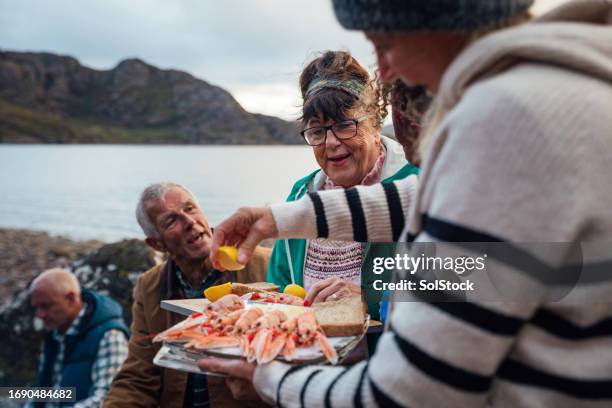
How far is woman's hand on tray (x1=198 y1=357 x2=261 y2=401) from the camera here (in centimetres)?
165

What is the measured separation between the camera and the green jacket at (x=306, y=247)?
3.12 meters

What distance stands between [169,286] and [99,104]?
9663 centimetres

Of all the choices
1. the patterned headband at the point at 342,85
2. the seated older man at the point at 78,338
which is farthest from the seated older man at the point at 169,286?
the patterned headband at the point at 342,85

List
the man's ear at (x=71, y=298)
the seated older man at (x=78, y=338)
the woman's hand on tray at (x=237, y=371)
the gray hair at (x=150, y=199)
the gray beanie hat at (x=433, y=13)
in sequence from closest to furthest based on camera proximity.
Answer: the gray beanie hat at (x=433, y=13)
the woman's hand on tray at (x=237, y=371)
the gray hair at (x=150, y=199)
the seated older man at (x=78, y=338)
the man's ear at (x=71, y=298)

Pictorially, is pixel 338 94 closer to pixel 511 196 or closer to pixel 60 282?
pixel 511 196

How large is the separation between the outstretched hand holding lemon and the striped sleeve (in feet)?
0.14

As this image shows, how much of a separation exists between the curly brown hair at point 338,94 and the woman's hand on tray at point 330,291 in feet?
4.21

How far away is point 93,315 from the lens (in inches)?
193

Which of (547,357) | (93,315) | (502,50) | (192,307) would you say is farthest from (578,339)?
(93,315)

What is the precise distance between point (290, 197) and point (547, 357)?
259cm

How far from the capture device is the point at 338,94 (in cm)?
343

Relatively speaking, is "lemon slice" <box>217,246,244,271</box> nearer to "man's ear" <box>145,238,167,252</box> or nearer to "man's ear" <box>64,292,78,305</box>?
"man's ear" <box>145,238,167,252</box>

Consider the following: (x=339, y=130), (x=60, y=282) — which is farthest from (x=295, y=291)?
(x=60, y=282)

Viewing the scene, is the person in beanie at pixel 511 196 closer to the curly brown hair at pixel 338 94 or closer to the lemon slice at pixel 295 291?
the lemon slice at pixel 295 291
